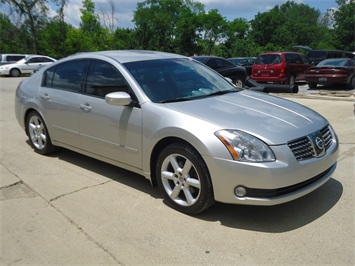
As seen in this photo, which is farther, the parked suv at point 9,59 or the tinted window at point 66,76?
the parked suv at point 9,59

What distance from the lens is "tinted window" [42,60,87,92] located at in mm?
4594

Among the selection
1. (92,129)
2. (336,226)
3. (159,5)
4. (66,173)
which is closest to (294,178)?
(336,226)

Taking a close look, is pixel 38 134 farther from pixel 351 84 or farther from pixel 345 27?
pixel 345 27

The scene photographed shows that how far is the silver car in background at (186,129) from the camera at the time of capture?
10.1 feet

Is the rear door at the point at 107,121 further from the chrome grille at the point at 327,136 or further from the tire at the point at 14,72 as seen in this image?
the tire at the point at 14,72

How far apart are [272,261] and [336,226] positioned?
34.1 inches

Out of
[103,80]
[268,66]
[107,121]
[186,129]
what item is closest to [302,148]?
[186,129]

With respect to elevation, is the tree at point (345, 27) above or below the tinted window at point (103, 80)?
above

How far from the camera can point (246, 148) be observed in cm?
308

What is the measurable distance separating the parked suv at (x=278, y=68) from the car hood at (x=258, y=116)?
36.0 feet

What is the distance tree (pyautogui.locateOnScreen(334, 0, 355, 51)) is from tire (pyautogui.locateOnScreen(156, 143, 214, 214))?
123 feet

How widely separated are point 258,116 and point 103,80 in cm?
193

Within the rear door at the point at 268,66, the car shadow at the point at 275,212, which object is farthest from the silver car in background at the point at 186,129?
the rear door at the point at 268,66

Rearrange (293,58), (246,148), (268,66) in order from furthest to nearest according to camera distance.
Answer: (293,58) < (268,66) < (246,148)
